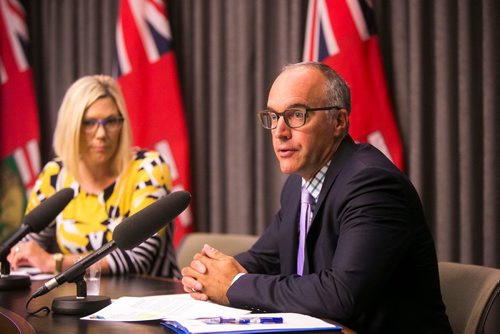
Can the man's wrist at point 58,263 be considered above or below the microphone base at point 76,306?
below

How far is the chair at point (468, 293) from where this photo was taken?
210 cm

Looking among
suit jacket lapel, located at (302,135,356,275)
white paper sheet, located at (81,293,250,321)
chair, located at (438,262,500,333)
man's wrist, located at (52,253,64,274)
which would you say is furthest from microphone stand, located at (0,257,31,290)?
chair, located at (438,262,500,333)

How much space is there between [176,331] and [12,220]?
3.95 metres

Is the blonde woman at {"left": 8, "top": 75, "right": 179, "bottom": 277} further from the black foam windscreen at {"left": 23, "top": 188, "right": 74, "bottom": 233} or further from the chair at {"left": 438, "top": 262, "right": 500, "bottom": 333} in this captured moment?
the chair at {"left": 438, "top": 262, "right": 500, "bottom": 333}

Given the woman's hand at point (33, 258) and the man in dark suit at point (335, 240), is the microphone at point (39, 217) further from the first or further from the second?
the man in dark suit at point (335, 240)

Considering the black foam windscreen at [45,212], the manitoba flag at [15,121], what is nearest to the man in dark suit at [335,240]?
the black foam windscreen at [45,212]

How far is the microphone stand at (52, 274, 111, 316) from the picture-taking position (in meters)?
1.92

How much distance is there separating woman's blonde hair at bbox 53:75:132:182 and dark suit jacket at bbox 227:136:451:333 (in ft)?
4.88

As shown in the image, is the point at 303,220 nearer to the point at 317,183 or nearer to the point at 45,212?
the point at 317,183

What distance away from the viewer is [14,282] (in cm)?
246

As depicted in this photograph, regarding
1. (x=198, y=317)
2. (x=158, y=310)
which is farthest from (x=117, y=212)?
(x=198, y=317)

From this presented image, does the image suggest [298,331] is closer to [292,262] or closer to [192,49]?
[292,262]

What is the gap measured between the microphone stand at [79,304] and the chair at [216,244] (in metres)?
1.39

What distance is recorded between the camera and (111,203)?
331 cm
